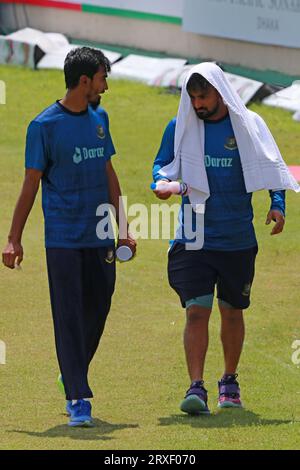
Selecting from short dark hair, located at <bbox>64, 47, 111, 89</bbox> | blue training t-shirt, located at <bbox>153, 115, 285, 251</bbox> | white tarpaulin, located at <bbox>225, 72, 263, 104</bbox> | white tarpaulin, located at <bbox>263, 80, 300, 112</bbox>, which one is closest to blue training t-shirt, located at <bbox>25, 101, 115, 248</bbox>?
short dark hair, located at <bbox>64, 47, 111, 89</bbox>

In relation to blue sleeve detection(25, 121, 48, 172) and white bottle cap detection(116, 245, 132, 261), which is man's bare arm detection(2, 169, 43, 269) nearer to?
blue sleeve detection(25, 121, 48, 172)

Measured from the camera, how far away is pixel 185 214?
25.2 feet

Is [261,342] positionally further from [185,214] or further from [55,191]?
[55,191]

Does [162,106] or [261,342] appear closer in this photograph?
[261,342]

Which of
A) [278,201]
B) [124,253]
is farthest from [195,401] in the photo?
[278,201]

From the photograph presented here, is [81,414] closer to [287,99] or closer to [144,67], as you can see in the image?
[287,99]

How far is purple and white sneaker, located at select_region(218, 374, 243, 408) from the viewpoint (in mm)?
7820

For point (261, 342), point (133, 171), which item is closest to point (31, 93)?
point (133, 171)

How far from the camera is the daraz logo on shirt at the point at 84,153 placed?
7.26m

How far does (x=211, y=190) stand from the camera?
7605mm

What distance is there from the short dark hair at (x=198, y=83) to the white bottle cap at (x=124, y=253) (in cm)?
95

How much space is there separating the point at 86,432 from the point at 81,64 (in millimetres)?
1925

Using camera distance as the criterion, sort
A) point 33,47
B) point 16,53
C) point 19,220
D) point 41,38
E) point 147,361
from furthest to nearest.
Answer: point 41,38, point 16,53, point 33,47, point 147,361, point 19,220
